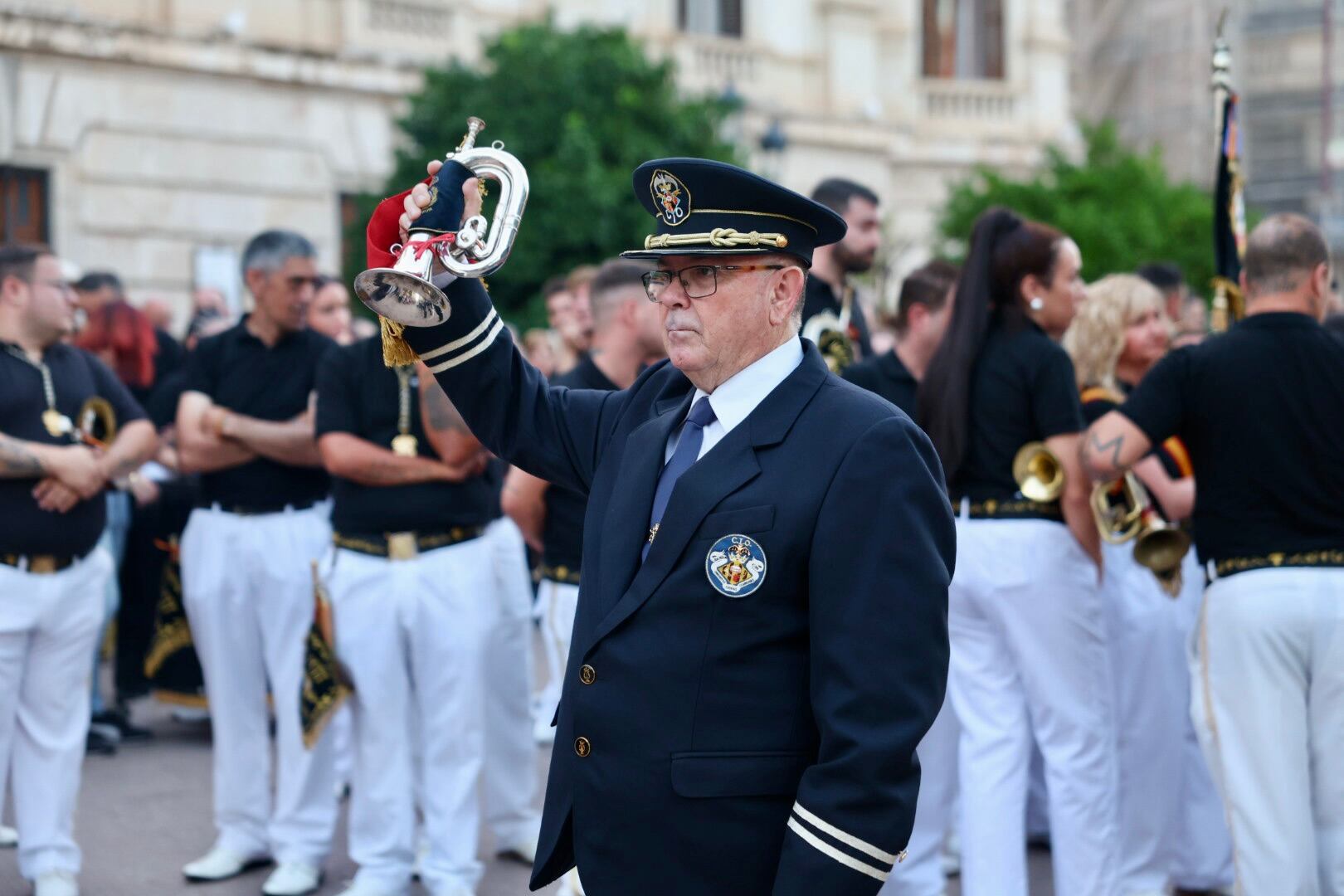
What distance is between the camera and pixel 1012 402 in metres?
5.64

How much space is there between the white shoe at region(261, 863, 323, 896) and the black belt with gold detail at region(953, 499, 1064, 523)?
299 cm

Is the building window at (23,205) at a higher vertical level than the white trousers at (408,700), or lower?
higher

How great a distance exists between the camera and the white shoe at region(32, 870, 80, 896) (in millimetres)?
6258

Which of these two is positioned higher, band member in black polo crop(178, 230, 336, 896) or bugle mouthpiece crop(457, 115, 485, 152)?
bugle mouthpiece crop(457, 115, 485, 152)

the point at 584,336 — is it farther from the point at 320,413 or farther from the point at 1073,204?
the point at 1073,204

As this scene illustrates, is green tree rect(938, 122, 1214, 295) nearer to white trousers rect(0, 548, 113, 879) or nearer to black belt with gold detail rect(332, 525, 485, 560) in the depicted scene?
black belt with gold detail rect(332, 525, 485, 560)

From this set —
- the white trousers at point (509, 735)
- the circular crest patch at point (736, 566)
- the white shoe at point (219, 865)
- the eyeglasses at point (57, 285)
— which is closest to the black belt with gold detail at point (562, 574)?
the white trousers at point (509, 735)

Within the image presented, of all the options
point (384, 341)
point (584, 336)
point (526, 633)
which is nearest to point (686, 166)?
point (384, 341)

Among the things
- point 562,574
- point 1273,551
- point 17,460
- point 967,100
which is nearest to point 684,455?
point 1273,551

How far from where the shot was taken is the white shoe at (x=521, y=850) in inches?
Result: 271

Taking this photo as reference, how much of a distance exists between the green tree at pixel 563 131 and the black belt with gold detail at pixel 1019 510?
9.64 meters

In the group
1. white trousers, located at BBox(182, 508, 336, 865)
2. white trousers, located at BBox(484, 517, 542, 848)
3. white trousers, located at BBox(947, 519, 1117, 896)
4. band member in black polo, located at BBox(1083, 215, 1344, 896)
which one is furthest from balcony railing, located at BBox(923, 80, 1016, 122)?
band member in black polo, located at BBox(1083, 215, 1344, 896)

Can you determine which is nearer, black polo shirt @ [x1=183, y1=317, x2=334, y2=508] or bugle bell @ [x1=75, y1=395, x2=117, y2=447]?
bugle bell @ [x1=75, y1=395, x2=117, y2=447]

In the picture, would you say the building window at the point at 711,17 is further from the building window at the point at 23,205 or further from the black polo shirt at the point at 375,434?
the black polo shirt at the point at 375,434
